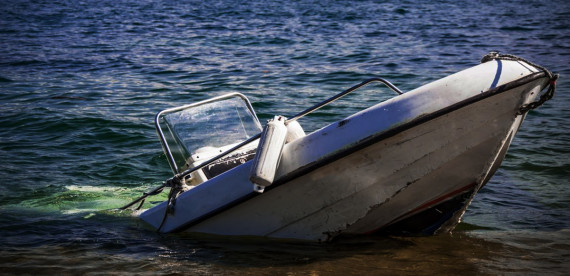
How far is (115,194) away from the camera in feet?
21.5


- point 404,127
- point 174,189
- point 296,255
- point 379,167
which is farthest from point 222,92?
point 404,127

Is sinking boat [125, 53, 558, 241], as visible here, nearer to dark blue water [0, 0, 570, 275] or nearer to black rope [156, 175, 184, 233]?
black rope [156, 175, 184, 233]

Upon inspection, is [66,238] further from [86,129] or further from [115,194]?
[86,129]

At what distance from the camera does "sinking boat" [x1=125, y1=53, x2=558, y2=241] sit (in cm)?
398

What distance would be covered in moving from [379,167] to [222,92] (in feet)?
22.0

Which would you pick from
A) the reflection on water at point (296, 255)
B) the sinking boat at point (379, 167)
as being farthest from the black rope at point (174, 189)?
the reflection on water at point (296, 255)

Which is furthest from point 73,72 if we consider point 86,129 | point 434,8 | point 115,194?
point 434,8

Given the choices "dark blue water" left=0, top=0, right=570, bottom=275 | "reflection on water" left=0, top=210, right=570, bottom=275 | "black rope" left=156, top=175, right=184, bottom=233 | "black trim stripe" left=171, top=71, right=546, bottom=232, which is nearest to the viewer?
"black trim stripe" left=171, top=71, right=546, bottom=232

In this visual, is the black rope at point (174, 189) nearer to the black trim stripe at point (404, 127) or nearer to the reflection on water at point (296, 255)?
the reflection on water at point (296, 255)

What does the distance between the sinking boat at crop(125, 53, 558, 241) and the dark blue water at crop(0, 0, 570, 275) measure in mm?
209

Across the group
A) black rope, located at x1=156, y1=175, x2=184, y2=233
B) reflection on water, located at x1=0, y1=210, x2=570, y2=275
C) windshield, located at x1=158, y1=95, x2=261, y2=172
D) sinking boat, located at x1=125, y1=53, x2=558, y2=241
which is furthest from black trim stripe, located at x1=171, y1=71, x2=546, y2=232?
windshield, located at x1=158, y1=95, x2=261, y2=172

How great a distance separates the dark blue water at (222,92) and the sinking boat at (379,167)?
21 centimetres

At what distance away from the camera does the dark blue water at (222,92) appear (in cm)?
462

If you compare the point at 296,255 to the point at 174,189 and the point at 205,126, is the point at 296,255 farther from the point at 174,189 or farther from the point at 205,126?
the point at 205,126
